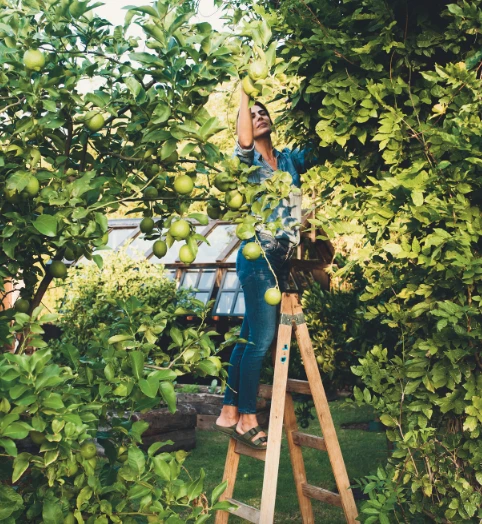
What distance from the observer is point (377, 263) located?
3.15 meters

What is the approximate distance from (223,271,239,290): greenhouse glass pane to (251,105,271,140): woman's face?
6747 mm

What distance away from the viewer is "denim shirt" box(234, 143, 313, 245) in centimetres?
336

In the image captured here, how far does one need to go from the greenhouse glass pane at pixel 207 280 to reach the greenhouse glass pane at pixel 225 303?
1.13 ft

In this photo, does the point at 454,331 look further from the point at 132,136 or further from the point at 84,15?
the point at 84,15

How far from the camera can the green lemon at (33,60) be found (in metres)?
1.78

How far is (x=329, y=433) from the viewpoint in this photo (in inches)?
138

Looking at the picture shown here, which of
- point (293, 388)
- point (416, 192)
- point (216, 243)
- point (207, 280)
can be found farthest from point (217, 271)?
point (416, 192)

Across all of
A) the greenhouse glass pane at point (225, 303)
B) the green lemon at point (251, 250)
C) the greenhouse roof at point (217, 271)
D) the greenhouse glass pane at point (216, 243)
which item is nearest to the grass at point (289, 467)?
the green lemon at point (251, 250)

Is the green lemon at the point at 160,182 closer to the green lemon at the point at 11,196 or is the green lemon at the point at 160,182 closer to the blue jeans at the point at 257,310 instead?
the green lemon at the point at 11,196

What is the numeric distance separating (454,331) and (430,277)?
0.79ft

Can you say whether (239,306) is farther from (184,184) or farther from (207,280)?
(184,184)

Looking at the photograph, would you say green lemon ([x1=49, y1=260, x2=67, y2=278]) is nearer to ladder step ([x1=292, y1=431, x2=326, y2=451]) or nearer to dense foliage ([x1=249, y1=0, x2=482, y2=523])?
dense foliage ([x1=249, y1=0, x2=482, y2=523])

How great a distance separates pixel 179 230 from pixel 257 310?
1.63 m

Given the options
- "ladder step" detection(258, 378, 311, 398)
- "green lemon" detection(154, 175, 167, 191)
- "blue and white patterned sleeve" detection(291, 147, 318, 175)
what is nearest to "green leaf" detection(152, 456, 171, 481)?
"green lemon" detection(154, 175, 167, 191)
